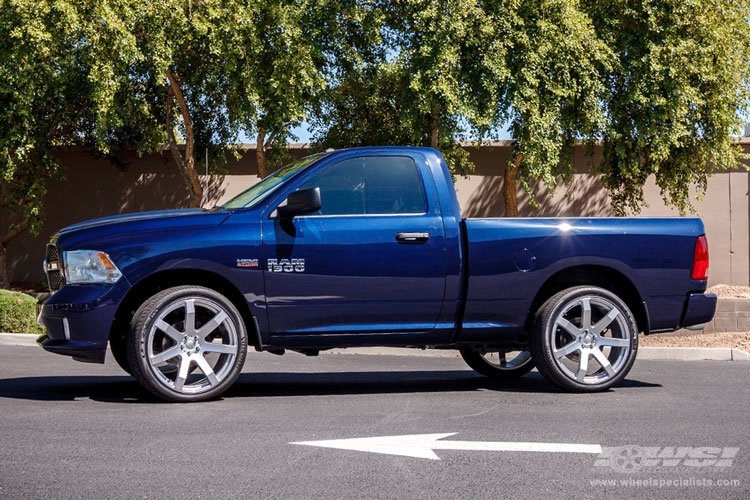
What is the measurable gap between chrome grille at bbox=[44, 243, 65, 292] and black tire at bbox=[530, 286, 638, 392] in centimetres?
371

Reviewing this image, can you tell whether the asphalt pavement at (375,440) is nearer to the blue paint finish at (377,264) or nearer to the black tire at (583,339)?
the black tire at (583,339)

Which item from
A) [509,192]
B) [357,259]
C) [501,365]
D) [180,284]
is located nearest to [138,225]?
[180,284]

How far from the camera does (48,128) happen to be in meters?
21.9

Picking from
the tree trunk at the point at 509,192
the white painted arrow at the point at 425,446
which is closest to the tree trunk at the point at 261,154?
the tree trunk at the point at 509,192

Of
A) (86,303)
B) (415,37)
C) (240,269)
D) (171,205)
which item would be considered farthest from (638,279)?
(171,205)

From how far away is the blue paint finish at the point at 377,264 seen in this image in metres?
7.66

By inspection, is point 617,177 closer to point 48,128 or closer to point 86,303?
point 48,128

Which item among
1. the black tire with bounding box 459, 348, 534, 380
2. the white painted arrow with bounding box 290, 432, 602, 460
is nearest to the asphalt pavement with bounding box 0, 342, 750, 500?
the white painted arrow with bounding box 290, 432, 602, 460

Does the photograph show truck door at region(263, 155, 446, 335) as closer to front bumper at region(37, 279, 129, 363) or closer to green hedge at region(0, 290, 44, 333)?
front bumper at region(37, 279, 129, 363)

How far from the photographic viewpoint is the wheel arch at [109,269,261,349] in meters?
7.85

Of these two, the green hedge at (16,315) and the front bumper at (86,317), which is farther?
the green hedge at (16,315)

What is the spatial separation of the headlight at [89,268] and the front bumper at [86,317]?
0.05 meters

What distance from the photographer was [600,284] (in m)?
8.77

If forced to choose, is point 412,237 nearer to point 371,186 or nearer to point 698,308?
point 371,186
